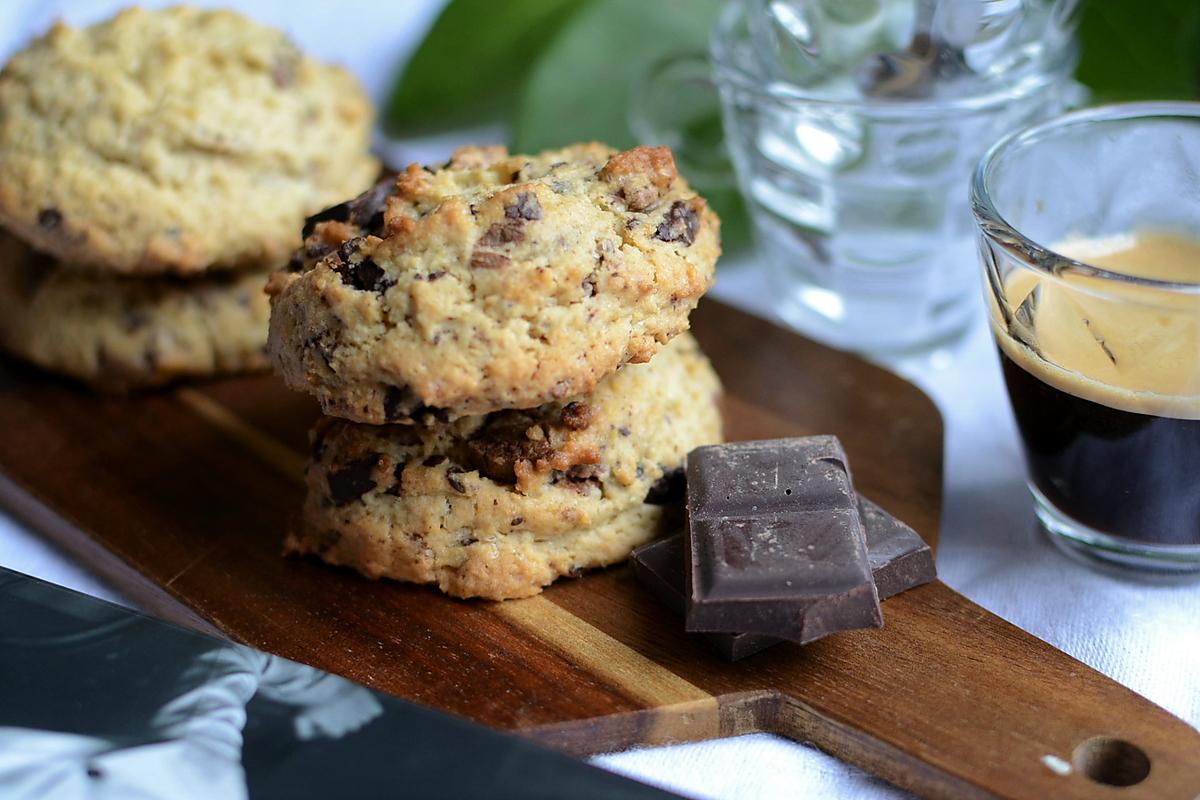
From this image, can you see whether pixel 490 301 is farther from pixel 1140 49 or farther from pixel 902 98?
pixel 1140 49

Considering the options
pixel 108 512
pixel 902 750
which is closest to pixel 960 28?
pixel 902 750

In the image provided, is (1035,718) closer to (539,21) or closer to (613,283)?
(613,283)

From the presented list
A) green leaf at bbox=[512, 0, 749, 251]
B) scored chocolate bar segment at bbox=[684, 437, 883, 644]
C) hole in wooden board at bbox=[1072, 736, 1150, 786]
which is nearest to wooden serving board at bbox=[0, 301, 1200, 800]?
hole in wooden board at bbox=[1072, 736, 1150, 786]

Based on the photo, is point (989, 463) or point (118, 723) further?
point (989, 463)

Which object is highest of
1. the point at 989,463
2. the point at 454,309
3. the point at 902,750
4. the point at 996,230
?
the point at 454,309

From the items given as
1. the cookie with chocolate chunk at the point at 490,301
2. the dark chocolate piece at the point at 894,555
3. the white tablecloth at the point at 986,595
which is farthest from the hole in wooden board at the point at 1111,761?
the cookie with chocolate chunk at the point at 490,301

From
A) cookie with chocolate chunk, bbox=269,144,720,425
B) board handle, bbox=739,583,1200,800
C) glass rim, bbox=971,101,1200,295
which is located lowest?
board handle, bbox=739,583,1200,800

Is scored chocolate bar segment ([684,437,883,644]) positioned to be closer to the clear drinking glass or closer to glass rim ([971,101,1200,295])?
glass rim ([971,101,1200,295])
